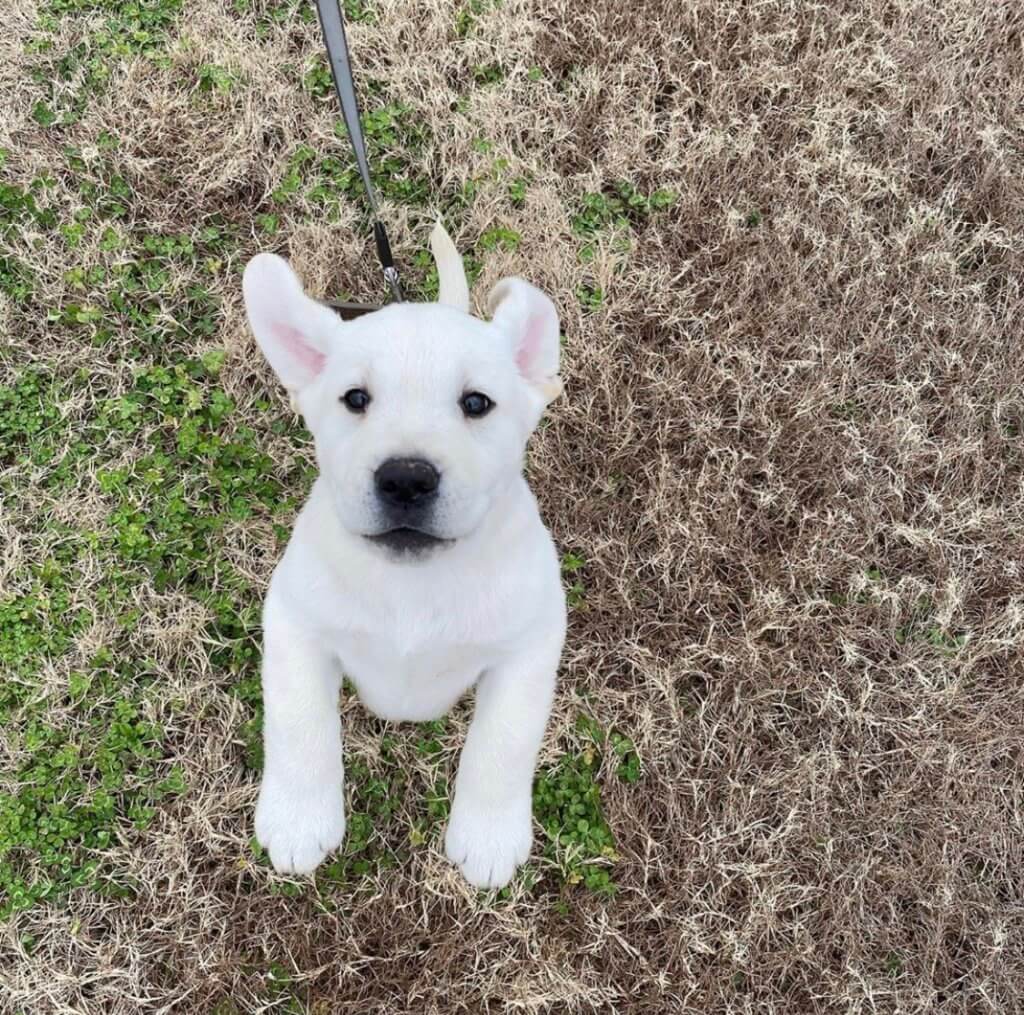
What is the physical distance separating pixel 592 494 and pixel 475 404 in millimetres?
1455

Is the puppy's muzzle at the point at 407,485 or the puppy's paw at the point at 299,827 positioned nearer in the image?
the puppy's muzzle at the point at 407,485

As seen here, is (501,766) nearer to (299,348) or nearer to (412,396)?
(412,396)

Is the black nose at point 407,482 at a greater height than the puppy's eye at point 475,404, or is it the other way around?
the puppy's eye at point 475,404

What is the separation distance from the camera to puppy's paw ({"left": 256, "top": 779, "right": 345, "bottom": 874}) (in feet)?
8.11

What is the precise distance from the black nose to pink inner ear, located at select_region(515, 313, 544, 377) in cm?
57

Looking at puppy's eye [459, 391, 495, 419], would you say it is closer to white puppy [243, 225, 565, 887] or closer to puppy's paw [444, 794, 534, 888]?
white puppy [243, 225, 565, 887]

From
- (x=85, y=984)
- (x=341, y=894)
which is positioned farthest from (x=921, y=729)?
(x=85, y=984)

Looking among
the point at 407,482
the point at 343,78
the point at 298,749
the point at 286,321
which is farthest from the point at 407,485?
the point at 343,78

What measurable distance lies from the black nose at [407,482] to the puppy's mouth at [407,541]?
9 centimetres

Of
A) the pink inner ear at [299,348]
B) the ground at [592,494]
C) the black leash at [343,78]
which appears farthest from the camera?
the ground at [592,494]

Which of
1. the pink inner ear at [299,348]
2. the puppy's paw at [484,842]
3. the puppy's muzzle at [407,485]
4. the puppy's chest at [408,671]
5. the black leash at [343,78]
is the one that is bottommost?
the puppy's paw at [484,842]

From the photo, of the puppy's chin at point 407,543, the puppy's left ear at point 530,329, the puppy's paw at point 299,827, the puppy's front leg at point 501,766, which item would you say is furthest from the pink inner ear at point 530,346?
the puppy's paw at point 299,827

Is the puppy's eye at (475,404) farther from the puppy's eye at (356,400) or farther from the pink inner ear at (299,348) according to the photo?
the pink inner ear at (299,348)

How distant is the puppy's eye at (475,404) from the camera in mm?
2160
